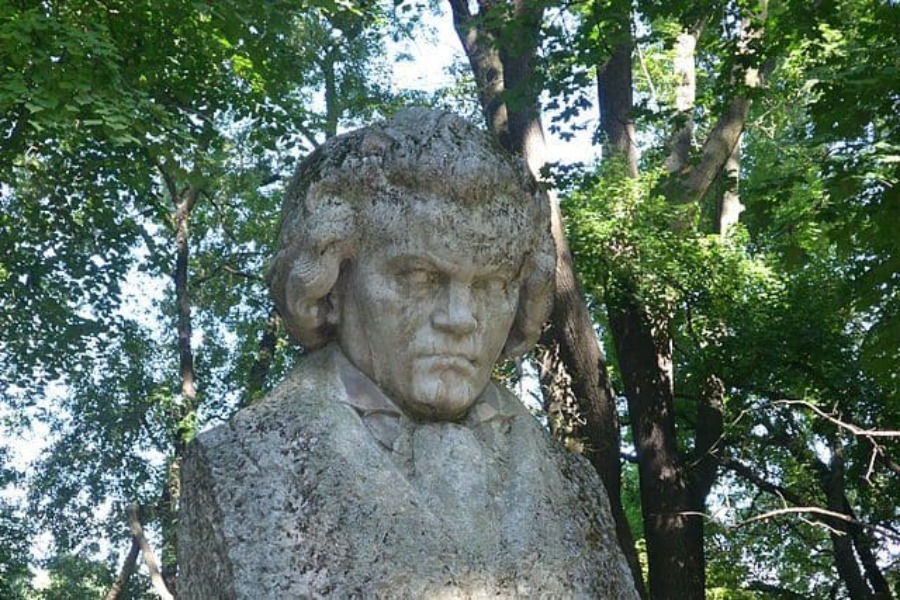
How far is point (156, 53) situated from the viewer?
10.6 m

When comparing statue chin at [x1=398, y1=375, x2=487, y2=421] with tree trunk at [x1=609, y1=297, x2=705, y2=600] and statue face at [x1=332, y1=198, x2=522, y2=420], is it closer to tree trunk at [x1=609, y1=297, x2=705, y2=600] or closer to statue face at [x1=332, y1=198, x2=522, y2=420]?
statue face at [x1=332, y1=198, x2=522, y2=420]

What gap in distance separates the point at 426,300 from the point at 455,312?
3.7 inches

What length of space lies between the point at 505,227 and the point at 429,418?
596mm

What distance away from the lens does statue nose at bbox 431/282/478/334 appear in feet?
12.3

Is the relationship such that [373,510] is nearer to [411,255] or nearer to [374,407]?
[374,407]

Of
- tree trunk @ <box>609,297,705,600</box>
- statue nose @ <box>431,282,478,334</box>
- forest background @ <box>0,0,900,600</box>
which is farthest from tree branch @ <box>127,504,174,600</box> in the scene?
statue nose @ <box>431,282,478,334</box>

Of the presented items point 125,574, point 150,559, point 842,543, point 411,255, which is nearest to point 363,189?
point 411,255

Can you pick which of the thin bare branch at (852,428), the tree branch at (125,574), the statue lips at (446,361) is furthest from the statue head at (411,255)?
the tree branch at (125,574)

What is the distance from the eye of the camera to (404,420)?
3.80 meters

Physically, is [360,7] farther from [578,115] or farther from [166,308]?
[166,308]

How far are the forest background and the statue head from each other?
3.30 meters

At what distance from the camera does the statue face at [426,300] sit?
3.74m

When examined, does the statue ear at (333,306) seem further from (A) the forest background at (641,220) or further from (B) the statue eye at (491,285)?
(A) the forest background at (641,220)

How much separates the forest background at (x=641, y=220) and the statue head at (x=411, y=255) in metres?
3.30
